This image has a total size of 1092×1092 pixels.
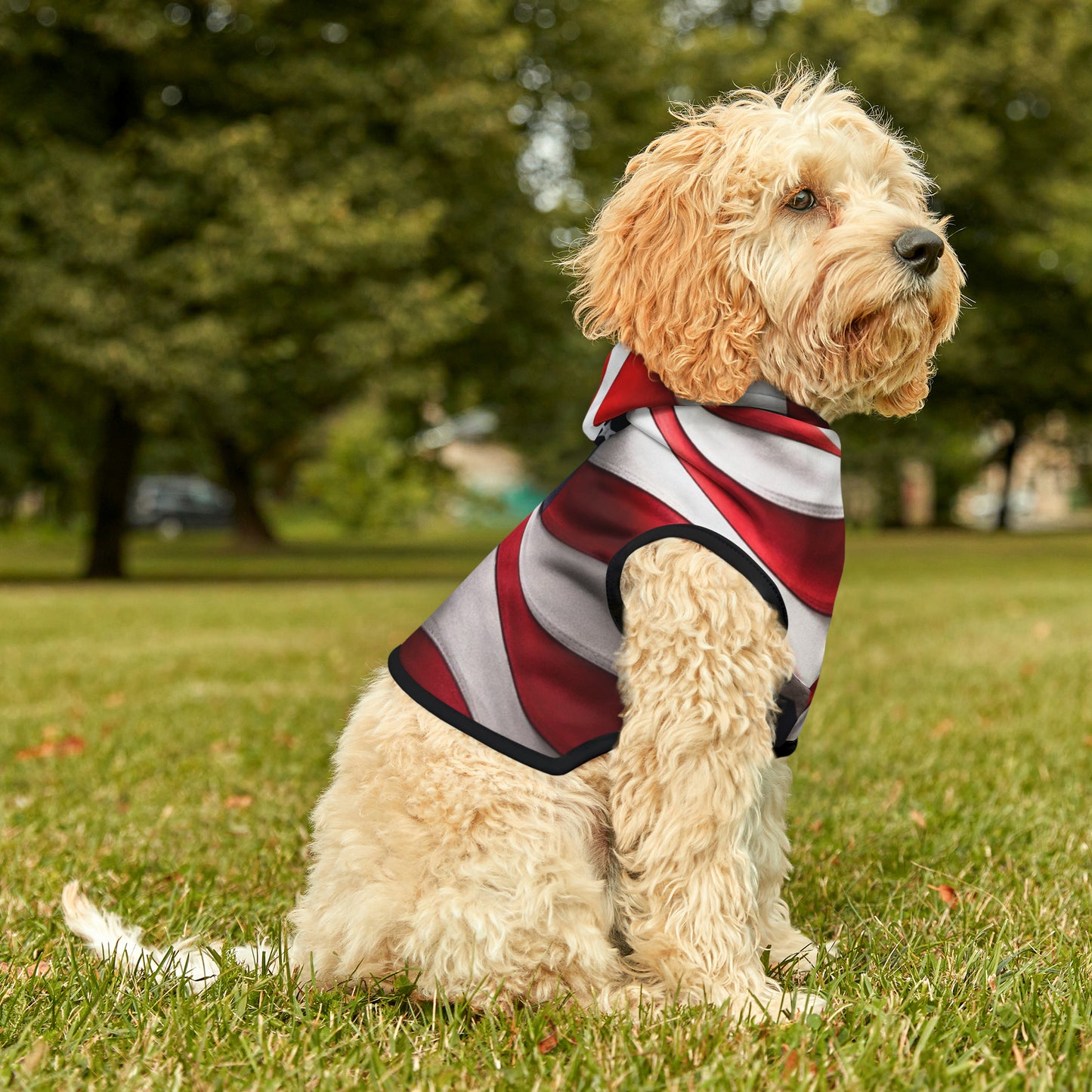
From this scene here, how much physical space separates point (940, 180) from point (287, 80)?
11029mm

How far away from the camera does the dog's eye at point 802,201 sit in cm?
282

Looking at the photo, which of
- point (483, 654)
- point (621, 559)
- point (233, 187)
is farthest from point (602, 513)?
point (233, 187)

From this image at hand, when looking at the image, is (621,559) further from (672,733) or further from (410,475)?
(410,475)

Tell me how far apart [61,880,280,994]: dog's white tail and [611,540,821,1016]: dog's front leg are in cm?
109

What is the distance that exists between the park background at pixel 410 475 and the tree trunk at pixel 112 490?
76 mm


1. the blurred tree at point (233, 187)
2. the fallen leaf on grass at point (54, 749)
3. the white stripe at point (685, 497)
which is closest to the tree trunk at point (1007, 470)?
the blurred tree at point (233, 187)

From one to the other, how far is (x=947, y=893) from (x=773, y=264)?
2.17 meters

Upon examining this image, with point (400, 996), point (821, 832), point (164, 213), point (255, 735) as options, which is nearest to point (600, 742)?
point (400, 996)

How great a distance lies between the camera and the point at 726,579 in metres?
2.66

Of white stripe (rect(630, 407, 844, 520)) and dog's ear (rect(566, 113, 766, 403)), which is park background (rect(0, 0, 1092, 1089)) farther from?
white stripe (rect(630, 407, 844, 520))

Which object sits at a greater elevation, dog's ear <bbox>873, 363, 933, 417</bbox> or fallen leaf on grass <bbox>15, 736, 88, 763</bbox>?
dog's ear <bbox>873, 363, 933, 417</bbox>

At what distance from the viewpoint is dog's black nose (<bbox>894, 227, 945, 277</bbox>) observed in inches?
108

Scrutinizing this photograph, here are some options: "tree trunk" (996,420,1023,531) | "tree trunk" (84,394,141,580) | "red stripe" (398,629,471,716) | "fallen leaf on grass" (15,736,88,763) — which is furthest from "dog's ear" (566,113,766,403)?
"tree trunk" (996,420,1023,531)

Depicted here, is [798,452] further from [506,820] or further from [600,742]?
[506,820]
